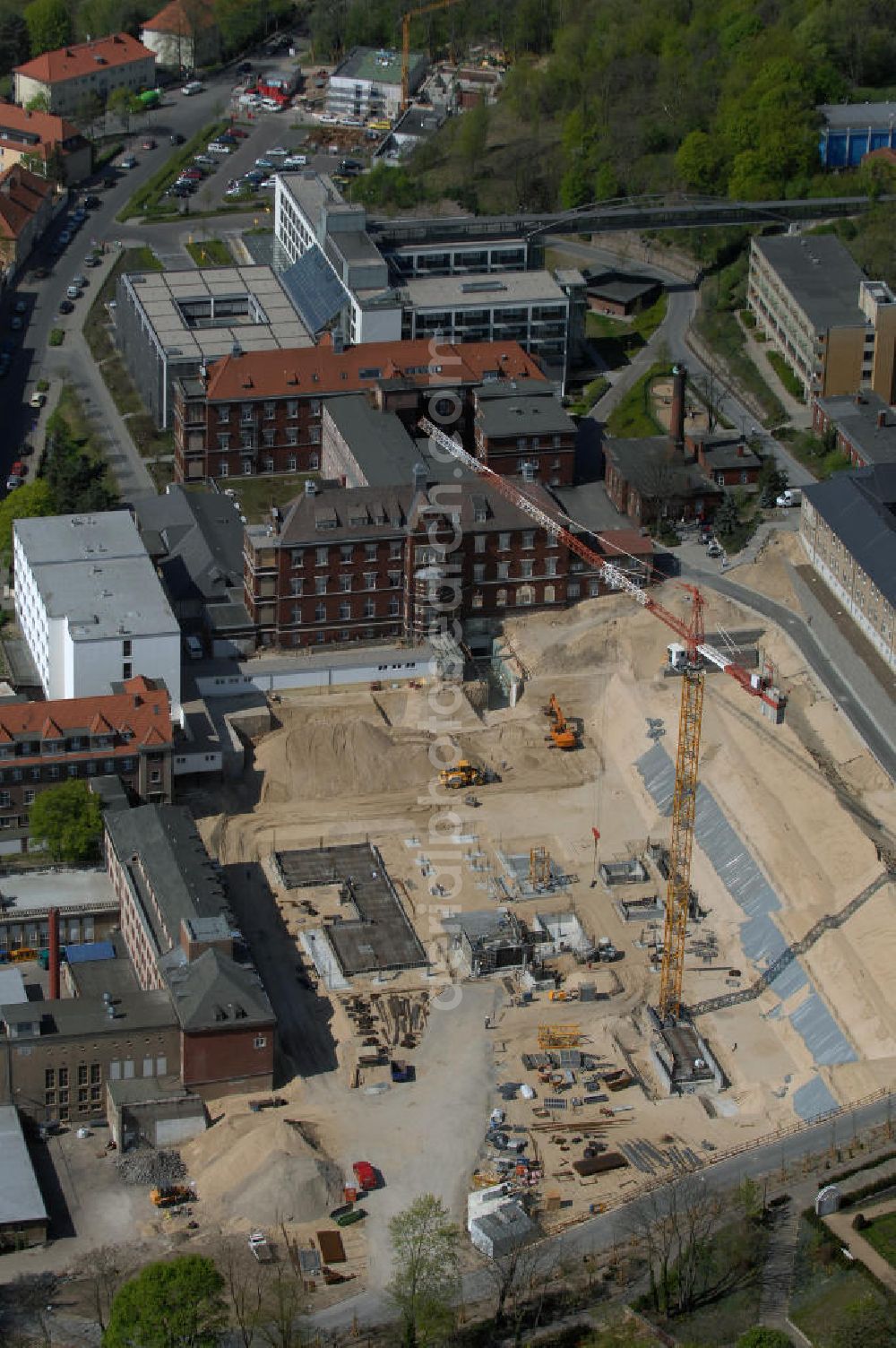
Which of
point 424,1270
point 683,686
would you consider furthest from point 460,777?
point 424,1270

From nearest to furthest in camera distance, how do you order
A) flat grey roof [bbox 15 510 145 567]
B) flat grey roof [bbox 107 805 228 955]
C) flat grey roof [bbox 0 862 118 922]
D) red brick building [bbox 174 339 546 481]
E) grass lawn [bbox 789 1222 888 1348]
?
grass lawn [bbox 789 1222 888 1348] → flat grey roof [bbox 107 805 228 955] → flat grey roof [bbox 0 862 118 922] → flat grey roof [bbox 15 510 145 567] → red brick building [bbox 174 339 546 481]

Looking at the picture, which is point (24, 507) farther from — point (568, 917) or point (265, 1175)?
point (265, 1175)

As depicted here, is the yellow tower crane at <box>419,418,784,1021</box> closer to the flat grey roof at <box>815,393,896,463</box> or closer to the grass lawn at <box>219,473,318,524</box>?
the grass lawn at <box>219,473,318,524</box>

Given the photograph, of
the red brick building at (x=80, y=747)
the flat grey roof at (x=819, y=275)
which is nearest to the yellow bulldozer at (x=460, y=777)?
the red brick building at (x=80, y=747)

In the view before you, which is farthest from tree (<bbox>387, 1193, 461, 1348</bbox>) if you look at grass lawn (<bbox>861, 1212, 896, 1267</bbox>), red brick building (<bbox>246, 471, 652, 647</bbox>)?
red brick building (<bbox>246, 471, 652, 647</bbox>)

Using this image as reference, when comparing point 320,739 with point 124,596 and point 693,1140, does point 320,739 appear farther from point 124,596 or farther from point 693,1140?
point 693,1140

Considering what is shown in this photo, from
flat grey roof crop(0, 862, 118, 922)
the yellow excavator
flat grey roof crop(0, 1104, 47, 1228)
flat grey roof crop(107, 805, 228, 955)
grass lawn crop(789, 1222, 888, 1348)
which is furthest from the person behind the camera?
the yellow excavator

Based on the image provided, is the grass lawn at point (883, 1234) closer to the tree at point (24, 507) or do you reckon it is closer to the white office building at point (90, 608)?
the white office building at point (90, 608)
